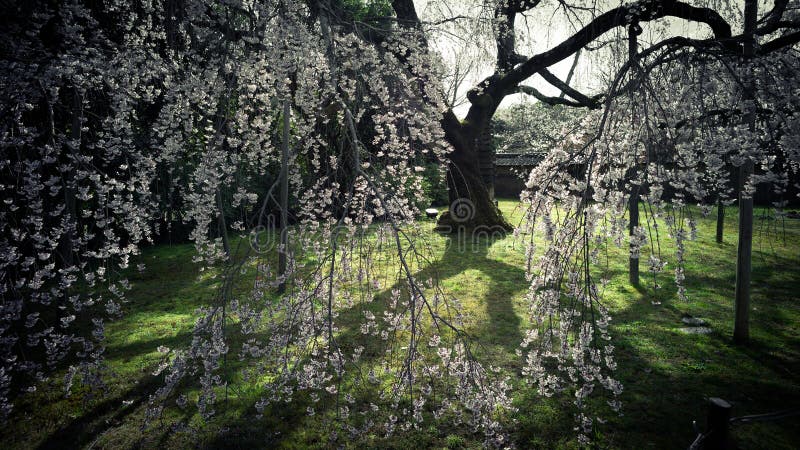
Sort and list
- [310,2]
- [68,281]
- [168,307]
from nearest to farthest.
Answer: [68,281]
[310,2]
[168,307]

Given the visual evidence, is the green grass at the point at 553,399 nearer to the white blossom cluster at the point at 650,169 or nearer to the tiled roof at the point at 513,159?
the white blossom cluster at the point at 650,169

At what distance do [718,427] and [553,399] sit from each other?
170 cm

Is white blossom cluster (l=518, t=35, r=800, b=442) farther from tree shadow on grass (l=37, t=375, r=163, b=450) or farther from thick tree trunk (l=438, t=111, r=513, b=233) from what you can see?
thick tree trunk (l=438, t=111, r=513, b=233)

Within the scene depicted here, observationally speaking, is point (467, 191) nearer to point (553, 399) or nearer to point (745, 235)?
point (745, 235)

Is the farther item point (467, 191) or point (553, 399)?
point (467, 191)

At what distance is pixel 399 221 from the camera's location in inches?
119

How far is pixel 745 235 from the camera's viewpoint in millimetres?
3912

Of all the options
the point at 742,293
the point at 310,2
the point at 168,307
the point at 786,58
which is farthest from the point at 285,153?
the point at 742,293

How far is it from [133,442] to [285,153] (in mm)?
3342

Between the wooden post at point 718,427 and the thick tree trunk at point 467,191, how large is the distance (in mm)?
6270

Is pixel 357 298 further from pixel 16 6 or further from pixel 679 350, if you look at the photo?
pixel 16 6

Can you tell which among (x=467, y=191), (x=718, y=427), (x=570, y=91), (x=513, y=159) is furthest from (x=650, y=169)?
(x=513, y=159)

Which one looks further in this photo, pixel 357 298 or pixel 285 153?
pixel 357 298

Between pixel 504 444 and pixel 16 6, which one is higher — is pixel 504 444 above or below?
below
